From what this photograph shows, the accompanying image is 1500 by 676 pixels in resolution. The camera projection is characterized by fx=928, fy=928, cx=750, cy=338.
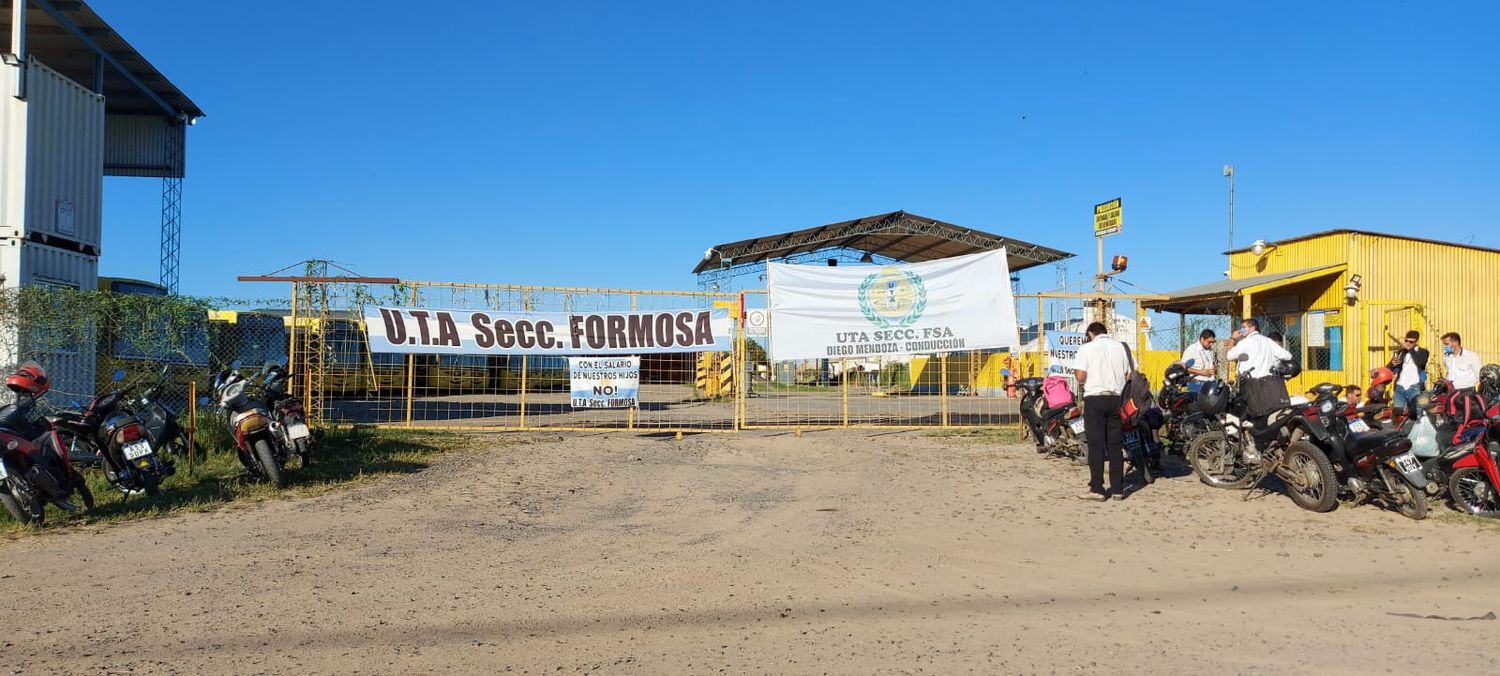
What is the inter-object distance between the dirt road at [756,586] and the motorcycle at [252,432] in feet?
2.30

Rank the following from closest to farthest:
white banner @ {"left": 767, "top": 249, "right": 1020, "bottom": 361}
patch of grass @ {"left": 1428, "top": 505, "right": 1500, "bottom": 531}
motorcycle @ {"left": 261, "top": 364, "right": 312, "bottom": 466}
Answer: patch of grass @ {"left": 1428, "top": 505, "right": 1500, "bottom": 531} → motorcycle @ {"left": 261, "top": 364, "right": 312, "bottom": 466} → white banner @ {"left": 767, "top": 249, "right": 1020, "bottom": 361}

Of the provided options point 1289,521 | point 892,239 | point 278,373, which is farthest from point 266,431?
point 892,239

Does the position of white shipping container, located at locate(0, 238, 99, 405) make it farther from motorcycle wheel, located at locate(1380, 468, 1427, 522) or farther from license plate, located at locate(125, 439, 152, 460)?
motorcycle wheel, located at locate(1380, 468, 1427, 522)

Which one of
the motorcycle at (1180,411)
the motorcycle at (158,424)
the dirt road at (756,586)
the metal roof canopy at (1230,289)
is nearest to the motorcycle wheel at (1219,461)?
the dirt road at (756,586)

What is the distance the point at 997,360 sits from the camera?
1695 cm

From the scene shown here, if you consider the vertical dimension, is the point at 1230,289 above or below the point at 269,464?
above

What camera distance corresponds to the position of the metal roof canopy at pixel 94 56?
15219 mm

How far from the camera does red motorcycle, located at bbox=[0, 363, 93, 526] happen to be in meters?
6.54

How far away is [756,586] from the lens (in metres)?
5.34

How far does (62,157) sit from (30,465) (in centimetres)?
811

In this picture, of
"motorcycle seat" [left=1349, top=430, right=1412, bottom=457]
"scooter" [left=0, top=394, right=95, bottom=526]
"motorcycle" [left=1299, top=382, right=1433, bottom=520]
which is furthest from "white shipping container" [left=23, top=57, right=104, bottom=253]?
"motorcycle seat" [left=1349, top=430, right=1412, bottom=457]

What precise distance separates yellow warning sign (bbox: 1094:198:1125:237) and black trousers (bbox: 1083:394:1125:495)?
475 centimetres

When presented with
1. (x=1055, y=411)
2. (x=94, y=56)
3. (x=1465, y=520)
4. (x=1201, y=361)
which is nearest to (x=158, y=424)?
(x=1055, y=411)

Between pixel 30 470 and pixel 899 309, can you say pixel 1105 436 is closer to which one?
pixel 899 309
